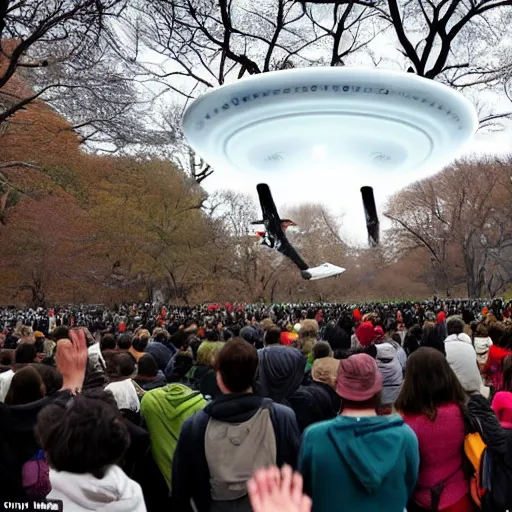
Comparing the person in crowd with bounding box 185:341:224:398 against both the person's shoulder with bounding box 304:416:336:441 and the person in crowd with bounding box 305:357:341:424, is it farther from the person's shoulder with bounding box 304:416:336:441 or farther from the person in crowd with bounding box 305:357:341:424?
the person's shoulder with bounding box 304:416:336:441

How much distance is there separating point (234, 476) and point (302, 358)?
116 centimetres

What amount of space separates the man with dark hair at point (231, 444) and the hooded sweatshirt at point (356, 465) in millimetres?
225

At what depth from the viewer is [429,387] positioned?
2.75 metres

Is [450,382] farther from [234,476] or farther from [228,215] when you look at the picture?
[228,215]

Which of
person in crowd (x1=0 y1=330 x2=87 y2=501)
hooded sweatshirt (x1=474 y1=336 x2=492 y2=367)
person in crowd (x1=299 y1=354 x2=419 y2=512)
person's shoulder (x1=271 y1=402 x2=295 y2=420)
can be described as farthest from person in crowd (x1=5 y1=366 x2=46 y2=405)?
hooded sweatshirt (x1=474 y1=336 x2=492 y2=367)

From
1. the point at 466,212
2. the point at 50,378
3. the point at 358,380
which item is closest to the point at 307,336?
the point at 50,378

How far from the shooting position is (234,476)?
2457 mm

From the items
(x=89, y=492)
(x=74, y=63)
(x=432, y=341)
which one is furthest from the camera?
(x=74, y=63)

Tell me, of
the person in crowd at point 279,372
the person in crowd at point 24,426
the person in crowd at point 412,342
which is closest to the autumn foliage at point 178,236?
the person in crowd at point 412,342

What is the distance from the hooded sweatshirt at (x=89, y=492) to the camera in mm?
1907

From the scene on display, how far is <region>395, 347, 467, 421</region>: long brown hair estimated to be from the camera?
9.00 feet

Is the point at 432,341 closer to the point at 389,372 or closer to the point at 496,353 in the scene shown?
the point at 496,353

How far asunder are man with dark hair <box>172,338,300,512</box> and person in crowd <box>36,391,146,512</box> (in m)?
0.49

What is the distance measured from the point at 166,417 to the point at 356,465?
1.40 metres
